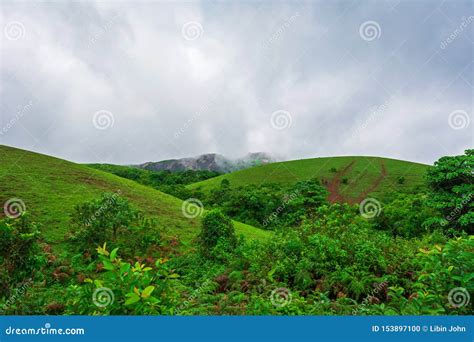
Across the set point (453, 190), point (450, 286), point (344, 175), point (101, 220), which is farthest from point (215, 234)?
point (344, 175)

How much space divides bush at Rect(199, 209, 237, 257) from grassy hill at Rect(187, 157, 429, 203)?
54.5 metres

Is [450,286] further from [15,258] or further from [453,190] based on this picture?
[453,190]

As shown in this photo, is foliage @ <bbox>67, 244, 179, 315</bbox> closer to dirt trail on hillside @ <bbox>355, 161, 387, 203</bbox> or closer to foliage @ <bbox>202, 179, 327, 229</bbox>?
foliage @ <bbox>202, 179, 327, 229</bbox>

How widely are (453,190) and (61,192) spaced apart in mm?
25803

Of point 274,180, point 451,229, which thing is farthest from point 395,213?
point 274,180

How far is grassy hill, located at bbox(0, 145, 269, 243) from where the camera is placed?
63.9 feet

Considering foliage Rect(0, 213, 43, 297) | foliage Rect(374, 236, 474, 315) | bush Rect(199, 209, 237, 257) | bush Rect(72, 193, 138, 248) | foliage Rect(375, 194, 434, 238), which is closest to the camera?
foliage Rect(374, 236, 474, 315)

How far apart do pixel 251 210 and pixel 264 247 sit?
28.2 meters

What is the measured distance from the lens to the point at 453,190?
22.9 metres

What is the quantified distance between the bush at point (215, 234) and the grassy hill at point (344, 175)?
54488 millimetres

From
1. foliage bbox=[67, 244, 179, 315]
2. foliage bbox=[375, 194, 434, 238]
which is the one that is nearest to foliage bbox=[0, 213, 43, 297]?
foliage bbox=[67, 244, 179, 315]

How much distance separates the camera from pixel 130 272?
3.76 m

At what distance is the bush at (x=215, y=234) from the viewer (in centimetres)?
1430

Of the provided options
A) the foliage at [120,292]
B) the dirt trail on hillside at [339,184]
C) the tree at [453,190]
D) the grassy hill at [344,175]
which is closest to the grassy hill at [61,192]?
the tree at [453,190]
